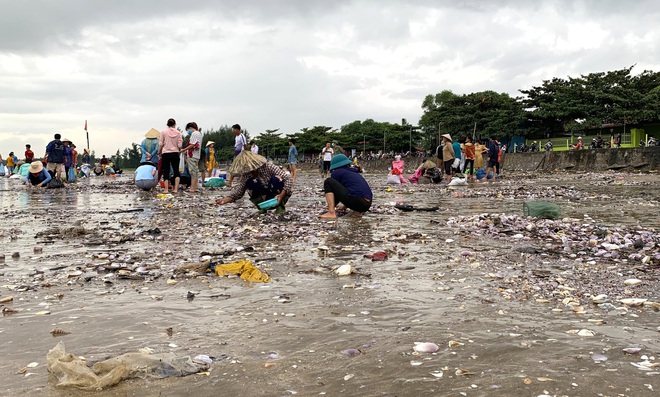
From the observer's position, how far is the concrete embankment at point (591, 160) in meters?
29.7

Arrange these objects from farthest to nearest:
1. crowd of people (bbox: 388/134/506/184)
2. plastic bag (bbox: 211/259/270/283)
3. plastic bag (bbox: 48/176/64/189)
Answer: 1. crowd of people (bbox: 388/134/506/184)
2. plastic bag (bbox: 48/176/64/189)
3. plastic bag (bbox: 211/259/270/283)

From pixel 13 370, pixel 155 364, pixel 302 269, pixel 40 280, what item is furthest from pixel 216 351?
pixel 40 280

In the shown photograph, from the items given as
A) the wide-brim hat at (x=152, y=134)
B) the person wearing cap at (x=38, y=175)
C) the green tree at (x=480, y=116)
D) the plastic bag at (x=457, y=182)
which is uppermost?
the green tree at (x=480, y=116)

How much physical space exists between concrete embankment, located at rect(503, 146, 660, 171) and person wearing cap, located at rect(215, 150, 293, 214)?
86.4 ft

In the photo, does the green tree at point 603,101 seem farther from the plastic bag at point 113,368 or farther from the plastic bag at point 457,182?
the plastic bag at point 113,368

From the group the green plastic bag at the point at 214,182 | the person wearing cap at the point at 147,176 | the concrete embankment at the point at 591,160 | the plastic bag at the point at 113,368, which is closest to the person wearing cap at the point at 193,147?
Answer: the person wearing cap at the point at 147,176

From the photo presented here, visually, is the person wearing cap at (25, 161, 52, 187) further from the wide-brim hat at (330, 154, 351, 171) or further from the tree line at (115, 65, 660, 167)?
the tree line at (115, 65, 660, 167)

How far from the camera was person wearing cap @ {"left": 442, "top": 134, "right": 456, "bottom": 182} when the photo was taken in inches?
816

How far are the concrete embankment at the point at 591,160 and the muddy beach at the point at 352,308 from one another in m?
25.1

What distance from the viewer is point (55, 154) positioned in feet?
65.6

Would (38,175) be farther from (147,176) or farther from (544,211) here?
(544,211)

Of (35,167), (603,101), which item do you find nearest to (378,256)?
(35,167)

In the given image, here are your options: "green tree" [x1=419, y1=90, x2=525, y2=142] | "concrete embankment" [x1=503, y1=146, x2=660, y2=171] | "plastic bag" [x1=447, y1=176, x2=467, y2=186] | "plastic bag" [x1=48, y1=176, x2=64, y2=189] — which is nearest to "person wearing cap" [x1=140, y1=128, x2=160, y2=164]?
"plastic bag" [x1=48, y1=176, x2=64, y2=189]

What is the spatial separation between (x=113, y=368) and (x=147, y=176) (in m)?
14.1
